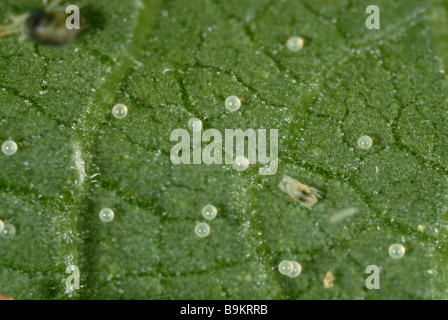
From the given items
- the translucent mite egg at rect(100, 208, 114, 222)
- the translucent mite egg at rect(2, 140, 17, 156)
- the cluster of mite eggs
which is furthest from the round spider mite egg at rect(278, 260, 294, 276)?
the translucent mite egg at rect(2, 140, 17, 156)

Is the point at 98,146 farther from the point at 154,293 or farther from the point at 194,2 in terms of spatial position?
the point at 194,2

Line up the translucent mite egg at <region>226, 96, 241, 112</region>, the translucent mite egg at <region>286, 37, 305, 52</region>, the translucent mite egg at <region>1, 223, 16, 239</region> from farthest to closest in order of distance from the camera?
the translucent mite egg at <region>286, 37, 305, 52</region> < the translucent mite egg at <region>226, 96, 241, 112</region> < the translucent mite egg at <region>1, 223, 16, 239</region>

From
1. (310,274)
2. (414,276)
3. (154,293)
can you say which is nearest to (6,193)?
(154,293)

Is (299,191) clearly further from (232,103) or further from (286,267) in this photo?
(232,103)

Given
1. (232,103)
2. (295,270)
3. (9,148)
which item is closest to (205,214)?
(295,270)

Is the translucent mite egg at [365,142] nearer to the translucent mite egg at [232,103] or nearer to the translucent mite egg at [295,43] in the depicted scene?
the translucent mite egg at [295,43]

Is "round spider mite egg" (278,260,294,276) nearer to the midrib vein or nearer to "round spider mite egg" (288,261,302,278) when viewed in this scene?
"round spider mite egg" (288,261,302,278)
